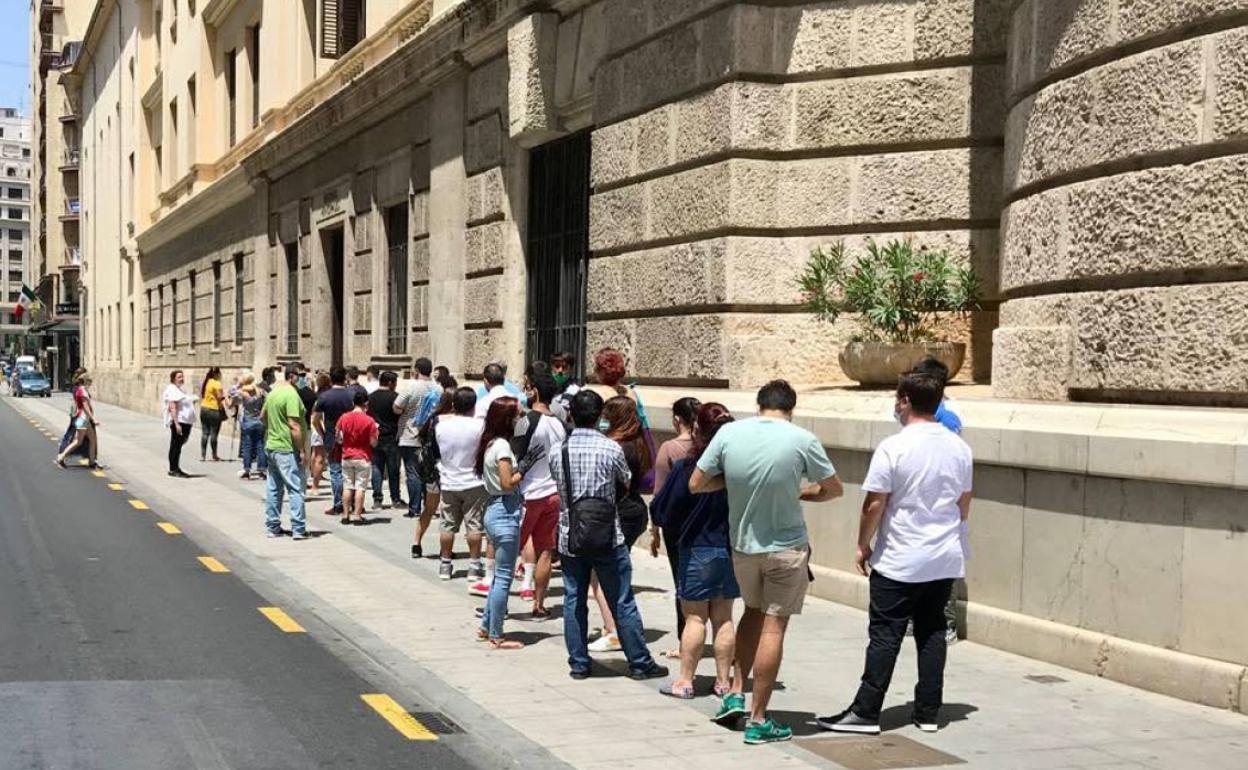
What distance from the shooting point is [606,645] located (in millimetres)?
8492

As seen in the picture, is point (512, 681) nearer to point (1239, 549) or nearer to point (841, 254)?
point (1239, 549)

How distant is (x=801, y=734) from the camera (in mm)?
6508

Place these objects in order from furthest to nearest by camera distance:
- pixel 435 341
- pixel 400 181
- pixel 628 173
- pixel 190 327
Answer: pixel 190 327
pixel 400 181
pixel 435 341
pixel 628 173

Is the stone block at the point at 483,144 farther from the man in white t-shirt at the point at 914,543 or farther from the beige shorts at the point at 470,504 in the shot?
the man in white t-shirt at the point at 914,543

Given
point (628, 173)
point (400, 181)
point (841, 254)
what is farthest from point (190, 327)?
point (841, 254)

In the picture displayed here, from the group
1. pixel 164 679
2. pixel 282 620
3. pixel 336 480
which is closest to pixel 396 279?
pixel 336 480

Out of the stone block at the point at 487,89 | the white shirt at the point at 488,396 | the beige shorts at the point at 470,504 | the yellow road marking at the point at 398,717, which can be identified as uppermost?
the stone block at the point at 487,89

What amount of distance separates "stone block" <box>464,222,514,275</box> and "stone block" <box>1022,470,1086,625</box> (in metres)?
9.83

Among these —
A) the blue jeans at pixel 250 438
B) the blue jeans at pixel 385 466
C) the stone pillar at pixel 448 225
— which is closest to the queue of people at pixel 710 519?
the blue jeans at pixel 385 466

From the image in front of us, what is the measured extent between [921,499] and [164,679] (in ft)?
14.5

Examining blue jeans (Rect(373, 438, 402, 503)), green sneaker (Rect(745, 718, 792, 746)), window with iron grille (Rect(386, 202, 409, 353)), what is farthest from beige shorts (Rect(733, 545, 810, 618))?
window with iron grille (Rect(386, 202, 409, 353))

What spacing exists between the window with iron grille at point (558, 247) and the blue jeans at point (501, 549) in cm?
635

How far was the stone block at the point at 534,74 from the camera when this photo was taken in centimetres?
1520

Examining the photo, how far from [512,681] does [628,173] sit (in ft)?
23.1
